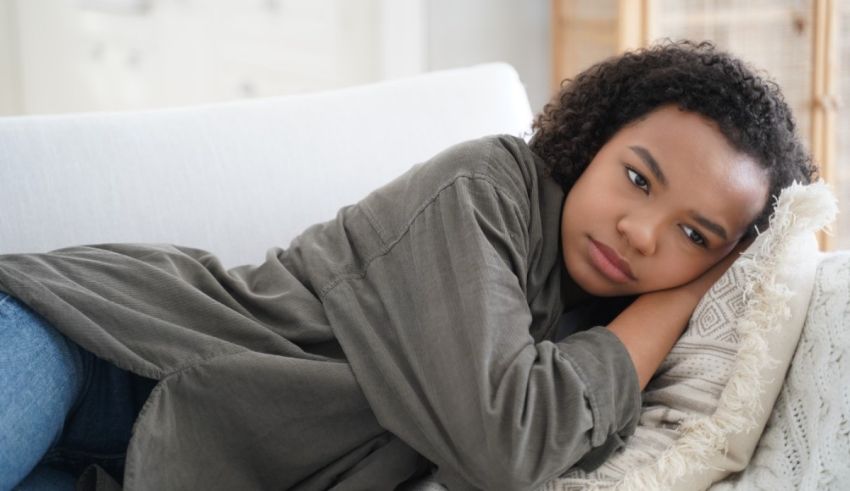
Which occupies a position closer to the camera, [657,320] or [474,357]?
[474,357]

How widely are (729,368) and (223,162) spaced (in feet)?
2.54

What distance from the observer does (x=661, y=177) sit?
3.57 ft

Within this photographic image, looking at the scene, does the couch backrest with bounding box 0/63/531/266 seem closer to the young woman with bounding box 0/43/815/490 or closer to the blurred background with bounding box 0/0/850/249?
the young woman with bounding box 0/43/815/490

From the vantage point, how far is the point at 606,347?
1017 mm

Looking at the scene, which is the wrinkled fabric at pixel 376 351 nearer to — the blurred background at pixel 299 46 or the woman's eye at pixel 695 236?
the woman's eye at pixel 695 236

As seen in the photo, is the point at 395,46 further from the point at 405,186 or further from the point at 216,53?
the point at 405,186

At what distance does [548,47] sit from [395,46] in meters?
0.60

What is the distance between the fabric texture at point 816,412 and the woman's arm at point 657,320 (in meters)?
0.13

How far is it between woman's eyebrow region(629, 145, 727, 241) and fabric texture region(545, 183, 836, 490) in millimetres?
48

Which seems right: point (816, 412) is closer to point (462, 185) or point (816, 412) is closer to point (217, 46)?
point (462, 185)

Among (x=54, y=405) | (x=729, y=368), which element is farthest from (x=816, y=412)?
(x=54, y=405)

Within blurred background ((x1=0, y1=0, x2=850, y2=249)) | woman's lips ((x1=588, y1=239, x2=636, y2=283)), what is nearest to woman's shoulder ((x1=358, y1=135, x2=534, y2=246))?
woman's lips ((x1=588, y1=239, x2=636, y2=283))

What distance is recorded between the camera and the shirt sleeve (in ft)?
3.05

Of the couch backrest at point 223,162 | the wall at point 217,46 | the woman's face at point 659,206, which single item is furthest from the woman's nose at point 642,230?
the wall at point 217,46
